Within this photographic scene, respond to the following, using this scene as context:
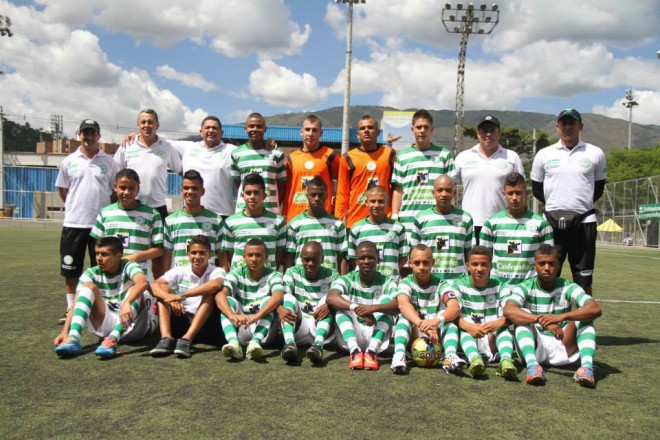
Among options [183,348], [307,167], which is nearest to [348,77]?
[307,167]

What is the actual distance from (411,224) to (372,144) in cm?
108

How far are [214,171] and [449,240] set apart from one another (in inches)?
99.0

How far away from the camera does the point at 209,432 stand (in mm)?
3018

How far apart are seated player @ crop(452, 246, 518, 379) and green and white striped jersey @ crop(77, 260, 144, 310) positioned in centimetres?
264

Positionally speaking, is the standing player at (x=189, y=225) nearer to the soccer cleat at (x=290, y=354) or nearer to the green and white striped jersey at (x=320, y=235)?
the green and white striped jersey at (x=320, y=235)

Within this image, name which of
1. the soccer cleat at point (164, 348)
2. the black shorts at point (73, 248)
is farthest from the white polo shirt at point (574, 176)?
the black shorts at point (73, 248)

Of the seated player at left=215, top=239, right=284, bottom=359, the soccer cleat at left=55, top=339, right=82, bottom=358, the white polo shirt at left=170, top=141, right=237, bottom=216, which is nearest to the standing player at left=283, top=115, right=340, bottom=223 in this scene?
the white polo shirt at left=170, top=141, right=237, bottom=216

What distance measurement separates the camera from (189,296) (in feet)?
16.0

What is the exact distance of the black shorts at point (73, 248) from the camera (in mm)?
5941

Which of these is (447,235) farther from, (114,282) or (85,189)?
(85,189)

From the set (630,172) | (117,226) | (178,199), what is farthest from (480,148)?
(630,172)

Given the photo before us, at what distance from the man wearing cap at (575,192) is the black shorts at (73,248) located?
4.54 metres

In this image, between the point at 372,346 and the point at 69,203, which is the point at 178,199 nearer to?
the point at 69,203

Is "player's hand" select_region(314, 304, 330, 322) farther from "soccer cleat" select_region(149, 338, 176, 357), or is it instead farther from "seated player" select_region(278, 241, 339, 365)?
"soccer cleat" select_region(149, 338, 176, 357)
